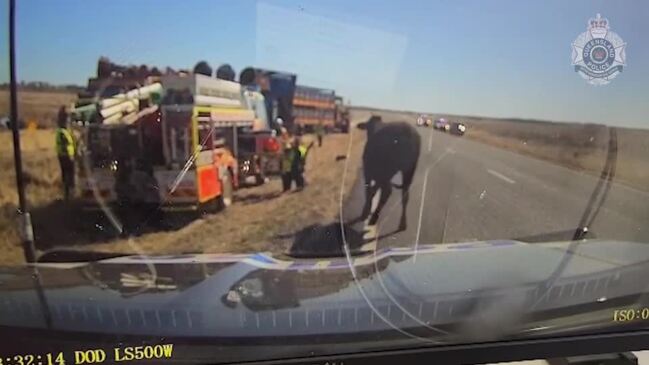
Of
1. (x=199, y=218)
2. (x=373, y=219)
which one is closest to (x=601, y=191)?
(x=373, y=219)

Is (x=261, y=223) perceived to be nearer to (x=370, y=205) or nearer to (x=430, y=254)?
(x=370, y=205)

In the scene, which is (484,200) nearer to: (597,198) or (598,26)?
(597,198)

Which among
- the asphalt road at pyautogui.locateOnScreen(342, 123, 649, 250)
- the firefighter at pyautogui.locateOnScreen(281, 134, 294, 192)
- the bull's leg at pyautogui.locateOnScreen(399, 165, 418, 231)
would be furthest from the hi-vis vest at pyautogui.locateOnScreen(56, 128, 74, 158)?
the bull's leg at pyautogui.locateOnScreen(399, 165, 418, 231)

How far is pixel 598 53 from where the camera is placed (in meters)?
2.31

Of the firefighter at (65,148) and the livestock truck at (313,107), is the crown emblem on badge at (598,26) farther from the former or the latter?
the firefighter at (65,148)

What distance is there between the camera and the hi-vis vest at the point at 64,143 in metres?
1.92

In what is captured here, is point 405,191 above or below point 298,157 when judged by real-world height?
below

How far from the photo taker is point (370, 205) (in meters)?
2.22

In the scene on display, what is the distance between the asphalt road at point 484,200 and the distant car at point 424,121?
2 centimetres

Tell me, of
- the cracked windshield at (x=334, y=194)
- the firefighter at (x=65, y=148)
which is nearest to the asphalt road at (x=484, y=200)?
the cracked windshield at (x=334, y=194)

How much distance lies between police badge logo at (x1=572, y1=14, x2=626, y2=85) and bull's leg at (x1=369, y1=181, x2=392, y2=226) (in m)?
0.72

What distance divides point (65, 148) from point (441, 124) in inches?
43.4

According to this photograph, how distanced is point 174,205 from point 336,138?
1.68ft

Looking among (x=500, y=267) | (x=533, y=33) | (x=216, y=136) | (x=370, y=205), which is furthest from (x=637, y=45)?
(x=216, y=136)
